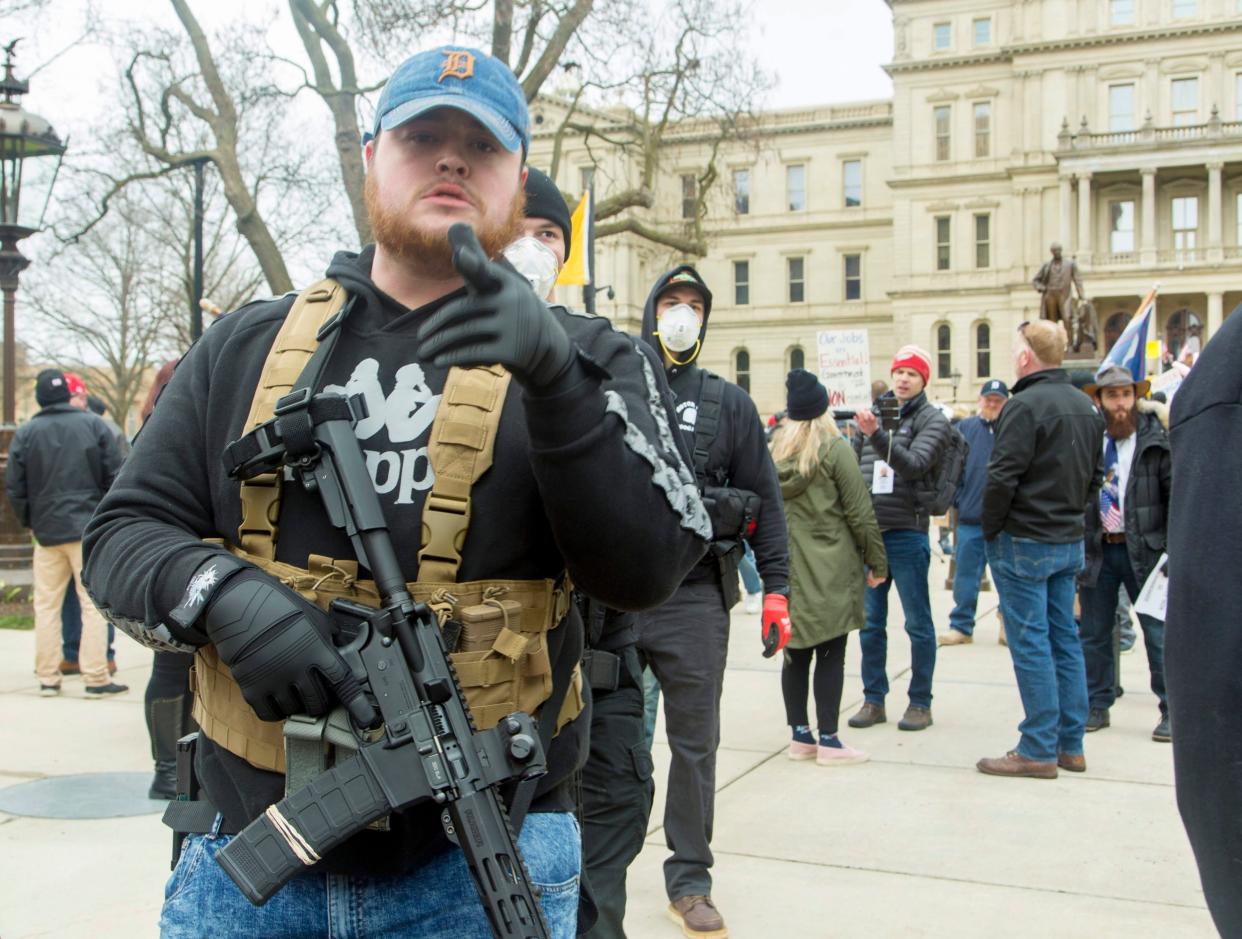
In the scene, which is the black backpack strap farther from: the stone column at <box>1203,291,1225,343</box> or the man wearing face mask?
the stone column at <box>1203,291,1225,343</box>

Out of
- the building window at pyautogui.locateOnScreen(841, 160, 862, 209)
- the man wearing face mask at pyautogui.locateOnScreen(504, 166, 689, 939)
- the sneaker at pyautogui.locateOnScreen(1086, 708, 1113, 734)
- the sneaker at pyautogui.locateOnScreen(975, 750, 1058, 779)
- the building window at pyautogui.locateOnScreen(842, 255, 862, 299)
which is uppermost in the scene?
the building window at pyautogui.locateOnScreen(841, 160, 862, 209)

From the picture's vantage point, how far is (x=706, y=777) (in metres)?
4.55

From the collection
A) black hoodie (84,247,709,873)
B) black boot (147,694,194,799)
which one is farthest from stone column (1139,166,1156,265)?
black hoodie (84,247,709,873)

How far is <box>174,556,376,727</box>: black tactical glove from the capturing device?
5.79 feet

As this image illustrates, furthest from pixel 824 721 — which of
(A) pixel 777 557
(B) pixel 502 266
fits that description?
(B) pixel 502 266

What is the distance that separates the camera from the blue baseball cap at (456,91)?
2.04 metres

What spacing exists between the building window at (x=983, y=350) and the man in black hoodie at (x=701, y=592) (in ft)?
201

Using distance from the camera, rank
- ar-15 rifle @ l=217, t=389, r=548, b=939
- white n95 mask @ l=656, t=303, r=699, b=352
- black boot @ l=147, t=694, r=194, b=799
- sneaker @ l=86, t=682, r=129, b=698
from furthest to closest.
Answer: sneaker @ l=86, t=682, r=129, b=698
black boot @ l=147, t=694, r=194, b=799
white n95 mask @ l=656, t=303, r=699, b=352
ar-15 rifle @ l=217, t=389, r=548, b=939

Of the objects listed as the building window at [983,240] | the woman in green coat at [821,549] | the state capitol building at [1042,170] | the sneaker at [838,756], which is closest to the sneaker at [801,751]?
the woman in green coat at [821,549]

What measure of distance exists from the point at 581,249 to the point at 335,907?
1018 cm

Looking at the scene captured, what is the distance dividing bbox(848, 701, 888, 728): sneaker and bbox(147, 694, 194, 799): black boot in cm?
378

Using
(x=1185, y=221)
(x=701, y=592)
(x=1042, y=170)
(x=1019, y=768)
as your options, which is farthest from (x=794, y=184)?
(x=701, y=592)

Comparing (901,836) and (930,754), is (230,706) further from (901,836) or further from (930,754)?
(930,754)

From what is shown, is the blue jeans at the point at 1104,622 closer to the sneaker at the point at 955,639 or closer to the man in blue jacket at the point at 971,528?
the man in blue jacket at the point at 971,528
